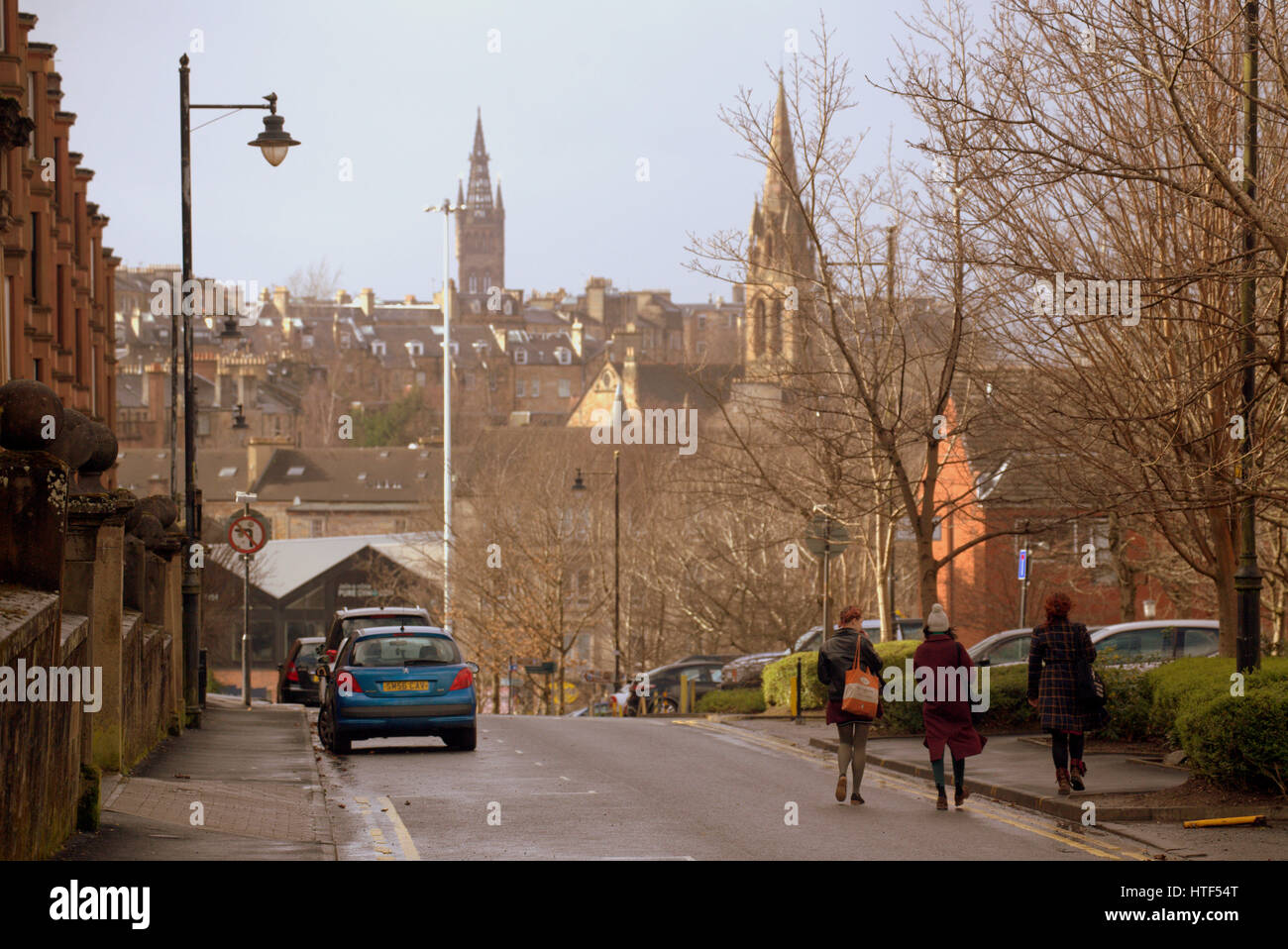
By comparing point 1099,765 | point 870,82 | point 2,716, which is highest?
point 870,82

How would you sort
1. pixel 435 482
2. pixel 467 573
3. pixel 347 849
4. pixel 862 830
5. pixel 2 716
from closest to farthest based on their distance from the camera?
A: pixel 2 716 → pixel 347 849 → pixel 862 830 → pixel 467 573 → pixel 435 482

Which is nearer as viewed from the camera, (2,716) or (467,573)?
(2,716)

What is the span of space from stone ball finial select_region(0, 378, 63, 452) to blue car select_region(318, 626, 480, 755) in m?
9.85

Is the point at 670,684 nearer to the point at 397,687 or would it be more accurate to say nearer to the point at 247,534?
the point at 247,534

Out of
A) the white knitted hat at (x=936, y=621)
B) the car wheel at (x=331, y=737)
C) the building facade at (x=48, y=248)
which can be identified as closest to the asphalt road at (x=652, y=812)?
the car wheel at (x=331, y=737)

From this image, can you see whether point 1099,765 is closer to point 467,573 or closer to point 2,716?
point 2,716

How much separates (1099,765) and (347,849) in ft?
28.1

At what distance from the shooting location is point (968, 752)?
1439cm

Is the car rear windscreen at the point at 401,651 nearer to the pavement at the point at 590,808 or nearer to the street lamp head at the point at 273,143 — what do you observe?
the pavement at the point at 590,808

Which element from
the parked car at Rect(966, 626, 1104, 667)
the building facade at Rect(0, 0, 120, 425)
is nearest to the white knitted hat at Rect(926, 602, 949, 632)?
the parked car at Rect(966, 626, 1104, 667)

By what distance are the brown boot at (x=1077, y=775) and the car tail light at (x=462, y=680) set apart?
7.72 m

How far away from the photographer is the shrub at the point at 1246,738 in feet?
42.9
